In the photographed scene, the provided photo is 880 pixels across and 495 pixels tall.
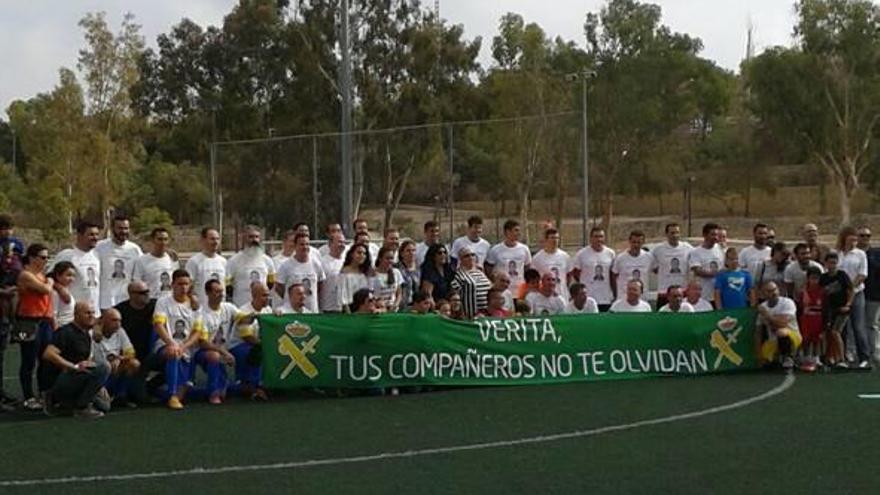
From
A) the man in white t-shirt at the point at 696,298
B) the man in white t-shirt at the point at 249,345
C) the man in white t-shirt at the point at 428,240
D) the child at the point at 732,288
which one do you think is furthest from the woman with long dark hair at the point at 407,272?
the child at the point at 732,288

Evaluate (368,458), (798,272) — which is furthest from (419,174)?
(368,458)

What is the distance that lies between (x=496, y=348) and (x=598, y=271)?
203cm

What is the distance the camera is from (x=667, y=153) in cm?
5950

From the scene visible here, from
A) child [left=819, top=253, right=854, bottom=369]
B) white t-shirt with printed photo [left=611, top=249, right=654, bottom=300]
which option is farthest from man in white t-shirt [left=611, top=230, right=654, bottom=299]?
child [left=819, top=253, right=854, bottom=369]

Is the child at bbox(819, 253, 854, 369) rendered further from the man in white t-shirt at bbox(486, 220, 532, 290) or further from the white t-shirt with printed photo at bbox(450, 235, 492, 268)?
the white t-shirt with printed photo at bbox(450, 235, 492, 268)

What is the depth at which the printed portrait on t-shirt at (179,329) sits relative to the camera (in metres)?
11.3

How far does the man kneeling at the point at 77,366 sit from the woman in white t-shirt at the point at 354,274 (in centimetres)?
270

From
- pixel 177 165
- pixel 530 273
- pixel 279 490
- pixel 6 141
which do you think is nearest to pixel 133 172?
pixel 177 165

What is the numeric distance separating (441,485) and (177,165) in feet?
180

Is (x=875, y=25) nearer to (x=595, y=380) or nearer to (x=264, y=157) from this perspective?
(x=264, y=157)

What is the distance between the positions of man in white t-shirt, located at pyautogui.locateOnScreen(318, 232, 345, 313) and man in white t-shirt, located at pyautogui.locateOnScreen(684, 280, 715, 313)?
3.72 metres

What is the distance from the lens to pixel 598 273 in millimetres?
13648

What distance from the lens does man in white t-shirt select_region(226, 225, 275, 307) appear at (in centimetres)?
1235

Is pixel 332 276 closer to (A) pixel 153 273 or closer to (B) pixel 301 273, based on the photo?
(B) pixel 301 273
